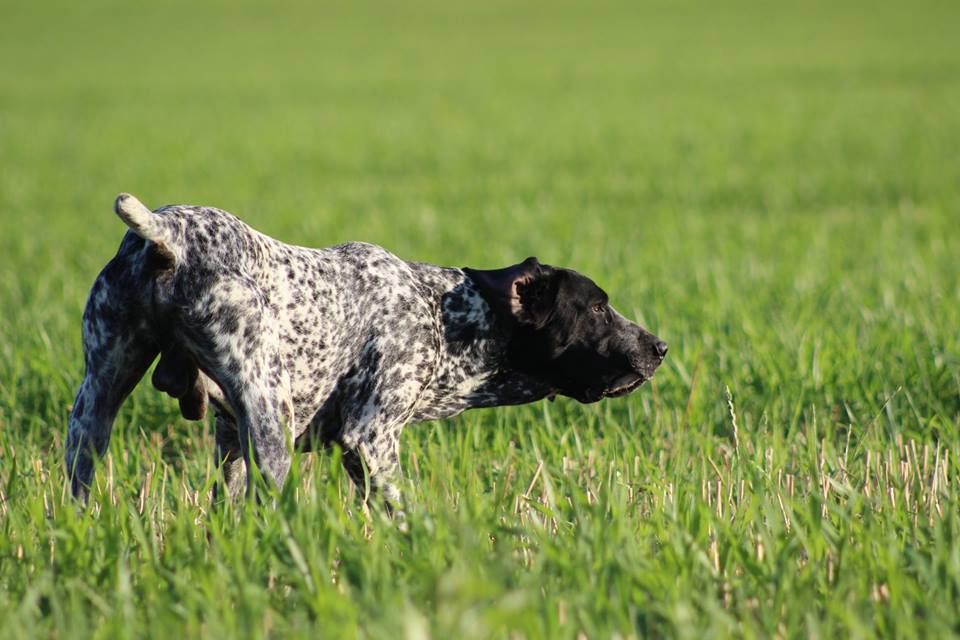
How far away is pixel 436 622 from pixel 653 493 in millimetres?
1465

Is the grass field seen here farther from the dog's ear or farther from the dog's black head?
the dog's ear

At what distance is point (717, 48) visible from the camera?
151 feet

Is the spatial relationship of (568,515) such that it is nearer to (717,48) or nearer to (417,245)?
(417,245)

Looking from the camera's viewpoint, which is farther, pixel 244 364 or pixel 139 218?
pixel 244 364

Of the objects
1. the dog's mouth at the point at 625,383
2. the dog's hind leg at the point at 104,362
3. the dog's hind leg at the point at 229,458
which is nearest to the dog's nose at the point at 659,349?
the dog's mouth at the point at 625,383

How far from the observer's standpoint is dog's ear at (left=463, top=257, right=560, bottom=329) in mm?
4383

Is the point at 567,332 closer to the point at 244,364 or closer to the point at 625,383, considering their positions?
the point at 625,383

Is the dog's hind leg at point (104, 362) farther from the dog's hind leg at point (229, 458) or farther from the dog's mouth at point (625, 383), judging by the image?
the dog's mouth at point (625, 383)

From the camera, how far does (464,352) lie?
4465 mm

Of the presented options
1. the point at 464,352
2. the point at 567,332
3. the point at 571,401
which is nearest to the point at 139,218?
the point at 464,352

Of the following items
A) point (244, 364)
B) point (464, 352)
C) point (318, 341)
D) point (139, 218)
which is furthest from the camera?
point (464, 352)

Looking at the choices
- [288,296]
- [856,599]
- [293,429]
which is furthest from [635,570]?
[288,296]

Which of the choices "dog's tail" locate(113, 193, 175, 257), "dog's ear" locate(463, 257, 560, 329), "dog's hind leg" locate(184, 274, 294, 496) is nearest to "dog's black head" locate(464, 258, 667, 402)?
"dog's ear" locate(463, 257, 560, 329)

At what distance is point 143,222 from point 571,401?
117 inches
